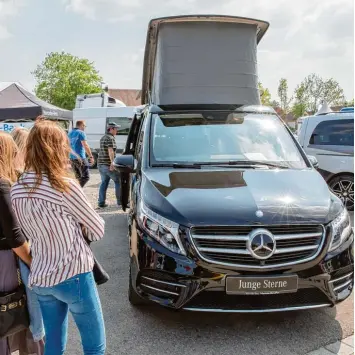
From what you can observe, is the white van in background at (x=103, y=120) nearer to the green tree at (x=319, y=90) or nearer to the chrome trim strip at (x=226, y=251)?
the chrome trim strip at (x=226, y=251)

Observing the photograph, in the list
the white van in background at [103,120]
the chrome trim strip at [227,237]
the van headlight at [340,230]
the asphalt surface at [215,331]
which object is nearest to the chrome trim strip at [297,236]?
the van headlight at [340,230]

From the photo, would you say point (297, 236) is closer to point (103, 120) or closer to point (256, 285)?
point (256, 285)

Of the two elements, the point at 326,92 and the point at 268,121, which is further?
the point at 326,92

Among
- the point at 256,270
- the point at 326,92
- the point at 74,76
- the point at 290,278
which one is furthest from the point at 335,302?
the point at 326,92

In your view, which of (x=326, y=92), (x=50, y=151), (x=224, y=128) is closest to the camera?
(x=50, y=151)

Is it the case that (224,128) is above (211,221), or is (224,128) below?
above

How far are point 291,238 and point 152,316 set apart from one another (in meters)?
1.41

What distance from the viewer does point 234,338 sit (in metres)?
3.22

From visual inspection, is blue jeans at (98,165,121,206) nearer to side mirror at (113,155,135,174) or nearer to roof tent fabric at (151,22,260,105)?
roof tent fabric at (151,22,260,105)

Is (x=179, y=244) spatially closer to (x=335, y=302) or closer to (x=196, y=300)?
(x=196, y=300)

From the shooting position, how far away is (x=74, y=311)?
218 cm

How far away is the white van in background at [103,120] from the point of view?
1689cm

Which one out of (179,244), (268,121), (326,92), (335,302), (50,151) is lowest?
(335,302)

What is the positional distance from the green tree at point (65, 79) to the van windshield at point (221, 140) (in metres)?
40.4
